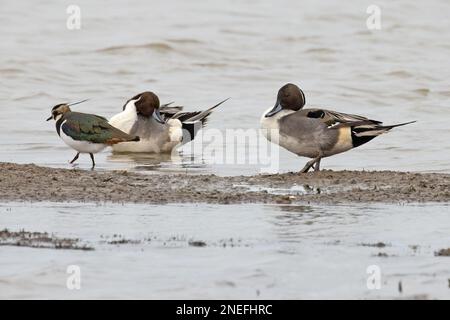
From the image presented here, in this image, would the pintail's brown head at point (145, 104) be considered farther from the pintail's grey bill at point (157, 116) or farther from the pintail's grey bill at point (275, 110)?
the pintail's grey bill at point (275, 110)

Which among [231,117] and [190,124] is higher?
[190,124]

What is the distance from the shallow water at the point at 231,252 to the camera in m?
5.48

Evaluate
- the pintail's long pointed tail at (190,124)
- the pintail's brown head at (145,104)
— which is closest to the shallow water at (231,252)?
the pintail's brown head at (145,104)

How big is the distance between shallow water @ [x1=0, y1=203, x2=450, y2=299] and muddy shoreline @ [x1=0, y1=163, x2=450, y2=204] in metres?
0.27

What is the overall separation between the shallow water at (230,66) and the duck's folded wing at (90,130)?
431 millimetres

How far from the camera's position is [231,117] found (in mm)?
14234

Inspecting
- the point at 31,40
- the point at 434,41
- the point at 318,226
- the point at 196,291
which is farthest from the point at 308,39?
the point at 196,291

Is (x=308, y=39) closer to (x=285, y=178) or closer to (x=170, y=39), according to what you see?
(x=170, y=39)

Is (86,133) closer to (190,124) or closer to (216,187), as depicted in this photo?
(216,187)

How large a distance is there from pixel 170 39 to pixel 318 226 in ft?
44.3

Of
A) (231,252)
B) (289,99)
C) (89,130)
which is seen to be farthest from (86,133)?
(231,252)

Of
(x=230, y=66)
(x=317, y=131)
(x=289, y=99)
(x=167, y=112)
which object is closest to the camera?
(x=317, y=131)

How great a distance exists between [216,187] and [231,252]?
2356 mm

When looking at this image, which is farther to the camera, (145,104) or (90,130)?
(145,104)
